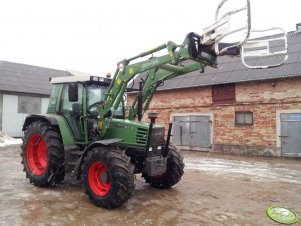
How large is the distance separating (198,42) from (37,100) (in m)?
20.0

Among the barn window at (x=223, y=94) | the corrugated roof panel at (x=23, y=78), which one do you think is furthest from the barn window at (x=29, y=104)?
the barn window at (x=223, y=94)

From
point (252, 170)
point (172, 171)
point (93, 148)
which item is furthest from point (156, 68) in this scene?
point (252, 170)

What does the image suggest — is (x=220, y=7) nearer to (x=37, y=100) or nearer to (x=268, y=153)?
(x=268, y=153)

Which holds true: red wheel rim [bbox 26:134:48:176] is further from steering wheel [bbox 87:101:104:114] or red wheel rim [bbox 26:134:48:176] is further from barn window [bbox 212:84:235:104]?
barn window [bbox 212:84:235:104]

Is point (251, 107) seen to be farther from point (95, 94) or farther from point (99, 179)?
point (99, 179)

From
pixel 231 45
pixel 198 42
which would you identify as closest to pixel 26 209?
pixel 198 42

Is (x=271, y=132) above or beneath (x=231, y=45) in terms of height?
beneath

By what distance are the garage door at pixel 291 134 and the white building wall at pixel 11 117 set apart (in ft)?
55.0

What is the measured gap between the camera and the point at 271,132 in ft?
43.3

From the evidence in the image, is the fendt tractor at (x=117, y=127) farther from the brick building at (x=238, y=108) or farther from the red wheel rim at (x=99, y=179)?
the brick building at (x=238, y=108)

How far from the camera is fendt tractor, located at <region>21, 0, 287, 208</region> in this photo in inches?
196

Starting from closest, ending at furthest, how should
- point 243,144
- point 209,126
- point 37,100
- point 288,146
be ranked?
point 288,146 → point 243,144 → point 209,126 → point 37,100

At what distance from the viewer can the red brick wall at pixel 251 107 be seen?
13.0m
